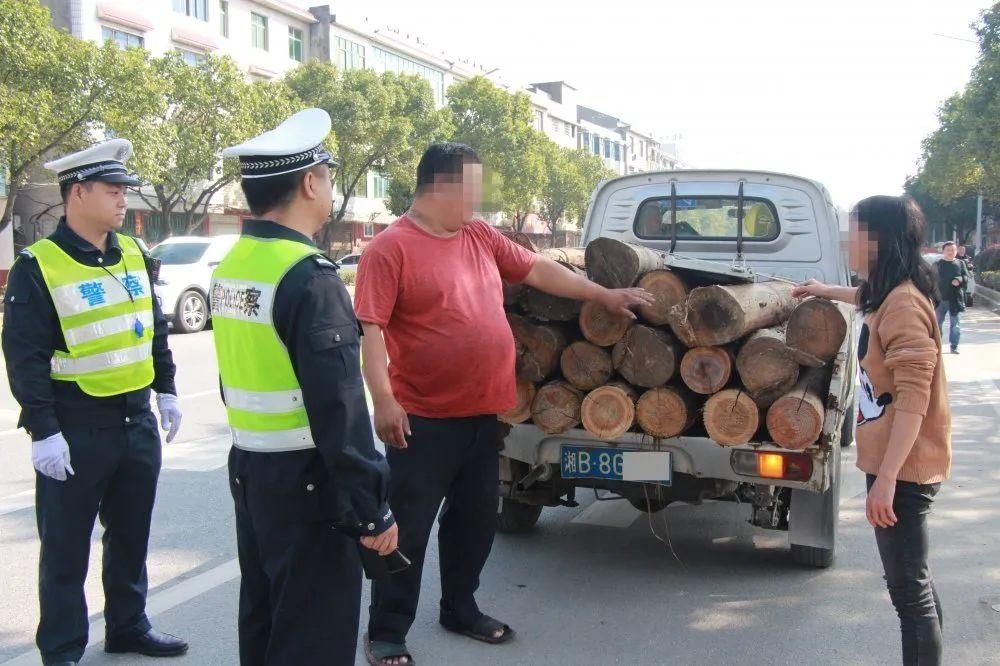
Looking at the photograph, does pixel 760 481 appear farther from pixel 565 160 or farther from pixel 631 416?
pixel 565 160

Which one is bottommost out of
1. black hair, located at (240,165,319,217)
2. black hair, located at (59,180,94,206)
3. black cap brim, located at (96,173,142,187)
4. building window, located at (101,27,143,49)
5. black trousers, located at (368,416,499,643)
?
black trousers, located at (368,416,499,643)

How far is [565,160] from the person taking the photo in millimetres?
59375

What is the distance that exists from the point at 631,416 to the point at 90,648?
248cm

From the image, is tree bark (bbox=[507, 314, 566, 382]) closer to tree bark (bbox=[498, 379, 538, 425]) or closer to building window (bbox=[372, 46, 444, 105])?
tree bark (bbox=[498, 379, 538, 425])

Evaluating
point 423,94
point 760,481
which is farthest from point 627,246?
point 423,94

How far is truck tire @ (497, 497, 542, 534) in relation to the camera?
5.48m

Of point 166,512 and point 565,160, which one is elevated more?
point 565,160

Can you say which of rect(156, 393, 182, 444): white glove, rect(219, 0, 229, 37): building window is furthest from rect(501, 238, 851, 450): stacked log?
rect(219, 0, 229, 37): building window

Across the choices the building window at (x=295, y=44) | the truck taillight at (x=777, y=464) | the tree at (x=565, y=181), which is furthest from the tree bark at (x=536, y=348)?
the tree at (x=565, y=181)

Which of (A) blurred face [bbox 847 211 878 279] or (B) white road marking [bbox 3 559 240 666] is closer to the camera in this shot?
(A) blurred face [bbox 847 211 878 279]

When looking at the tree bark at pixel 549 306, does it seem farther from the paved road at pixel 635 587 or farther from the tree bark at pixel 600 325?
the paved road at pixel 635 587

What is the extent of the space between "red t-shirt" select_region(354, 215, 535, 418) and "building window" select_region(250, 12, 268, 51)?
40.8 meters

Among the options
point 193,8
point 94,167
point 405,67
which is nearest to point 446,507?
point 94,167

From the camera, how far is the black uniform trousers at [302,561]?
2.62 meters
